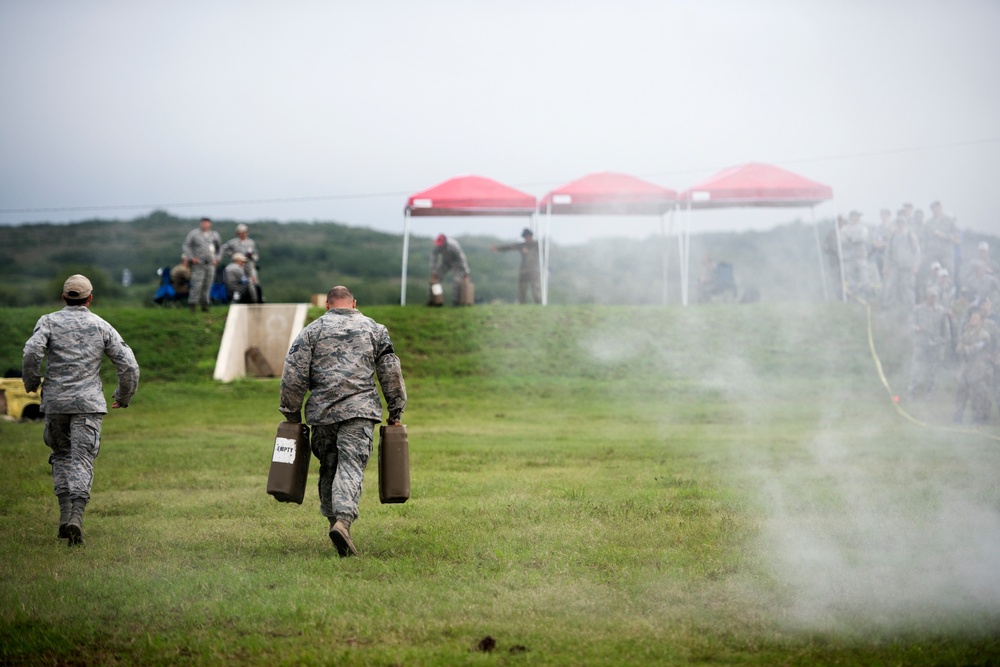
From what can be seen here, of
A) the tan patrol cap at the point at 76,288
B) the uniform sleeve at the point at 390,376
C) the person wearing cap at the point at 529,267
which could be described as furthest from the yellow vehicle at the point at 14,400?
the person wearing cap at the point at 529,267

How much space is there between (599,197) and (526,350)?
20.3ft

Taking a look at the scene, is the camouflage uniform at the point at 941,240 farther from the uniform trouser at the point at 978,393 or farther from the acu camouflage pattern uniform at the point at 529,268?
the acu camouflage pattern uniform at the point at 529,268

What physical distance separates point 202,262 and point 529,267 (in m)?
8.41

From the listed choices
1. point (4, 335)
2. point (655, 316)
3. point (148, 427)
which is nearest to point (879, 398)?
point (655, 316)

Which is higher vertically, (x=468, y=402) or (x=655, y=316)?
(x=655, y=316)

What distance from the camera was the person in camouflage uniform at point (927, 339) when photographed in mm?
16547

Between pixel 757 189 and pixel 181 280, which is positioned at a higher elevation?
pixel 757 189

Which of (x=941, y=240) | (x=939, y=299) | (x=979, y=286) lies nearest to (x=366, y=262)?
(x=939, y=299)

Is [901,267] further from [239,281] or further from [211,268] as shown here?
[211,268]

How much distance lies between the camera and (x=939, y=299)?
1633 centimetres

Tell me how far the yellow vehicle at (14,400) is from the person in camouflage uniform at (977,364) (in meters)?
15.4

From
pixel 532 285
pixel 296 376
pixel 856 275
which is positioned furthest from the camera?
pixel 532 285

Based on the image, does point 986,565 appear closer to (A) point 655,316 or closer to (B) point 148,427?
(B) point 148,427

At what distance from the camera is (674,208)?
26.8 m
